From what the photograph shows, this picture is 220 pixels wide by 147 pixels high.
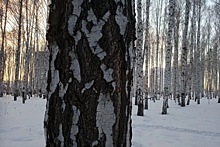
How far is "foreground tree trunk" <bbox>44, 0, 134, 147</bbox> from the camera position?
3.52 feet

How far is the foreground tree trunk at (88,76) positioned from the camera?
3.52 feet

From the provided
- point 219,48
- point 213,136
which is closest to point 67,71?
point 213,136

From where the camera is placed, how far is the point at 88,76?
1084 mm

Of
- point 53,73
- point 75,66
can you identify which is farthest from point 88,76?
point 53,73

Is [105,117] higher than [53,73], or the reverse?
[53,73]

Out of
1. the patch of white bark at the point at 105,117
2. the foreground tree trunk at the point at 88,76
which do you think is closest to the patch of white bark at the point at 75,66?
the foreground tree trunk at the point at 88,76

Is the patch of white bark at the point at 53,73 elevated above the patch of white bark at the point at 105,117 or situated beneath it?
elevated above

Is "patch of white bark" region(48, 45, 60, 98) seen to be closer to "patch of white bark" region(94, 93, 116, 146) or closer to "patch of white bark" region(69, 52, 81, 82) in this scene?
→ "patch of white bark" region(69, 52, 81, 82)

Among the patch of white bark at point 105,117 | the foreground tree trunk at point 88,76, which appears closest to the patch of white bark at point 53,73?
the foreground tree trunk at point 88,76

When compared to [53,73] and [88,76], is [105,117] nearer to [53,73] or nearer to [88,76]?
[88,76]

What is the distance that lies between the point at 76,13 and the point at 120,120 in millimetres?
550

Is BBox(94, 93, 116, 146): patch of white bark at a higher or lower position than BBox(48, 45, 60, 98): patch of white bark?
lower

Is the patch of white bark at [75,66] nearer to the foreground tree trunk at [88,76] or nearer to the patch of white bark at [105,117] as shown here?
the foreground tree trunk at [88,76]

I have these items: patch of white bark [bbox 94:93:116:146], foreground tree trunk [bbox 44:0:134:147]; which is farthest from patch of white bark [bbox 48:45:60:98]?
patch of white bark [bbox 94:93:116:146]
